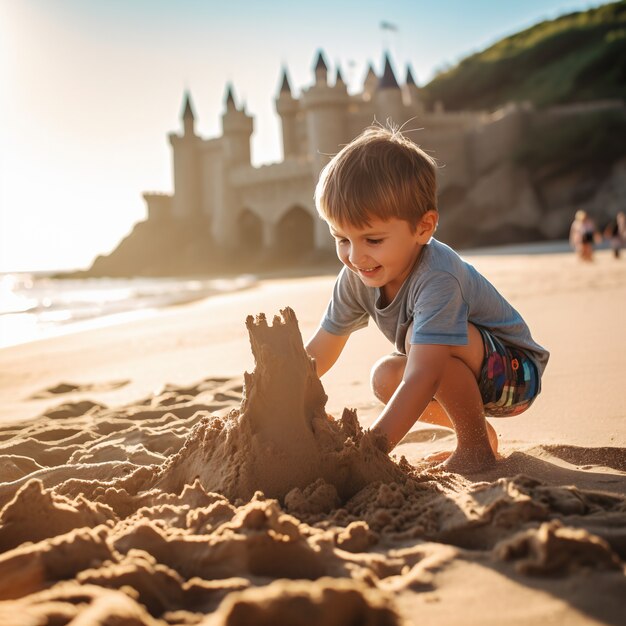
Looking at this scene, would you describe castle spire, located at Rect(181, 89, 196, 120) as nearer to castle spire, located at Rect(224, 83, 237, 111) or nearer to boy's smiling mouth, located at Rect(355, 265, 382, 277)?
castle spire, located at Rect(224, 83, 237, 111)

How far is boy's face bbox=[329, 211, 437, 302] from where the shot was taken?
2.15 meters

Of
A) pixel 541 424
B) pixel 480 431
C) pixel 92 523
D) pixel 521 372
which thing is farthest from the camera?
pixel 541 424

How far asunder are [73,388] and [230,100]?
1426 inches

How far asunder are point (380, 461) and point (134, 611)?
946mm

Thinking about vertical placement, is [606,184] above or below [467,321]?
above

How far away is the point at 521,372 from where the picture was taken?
2.48 meters

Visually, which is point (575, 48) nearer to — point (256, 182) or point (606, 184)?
point (606, 184)

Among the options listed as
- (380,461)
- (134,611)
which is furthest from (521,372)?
(134,611)

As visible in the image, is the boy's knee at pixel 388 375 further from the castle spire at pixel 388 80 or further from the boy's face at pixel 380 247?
the castle spire at pixel 388 80

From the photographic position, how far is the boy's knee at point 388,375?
244 cm

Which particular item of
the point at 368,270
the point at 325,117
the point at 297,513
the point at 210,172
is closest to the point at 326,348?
the point at 368,270

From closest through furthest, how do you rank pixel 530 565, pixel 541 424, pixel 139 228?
pixel 530 565
pixel 541 424
pixel 139 228

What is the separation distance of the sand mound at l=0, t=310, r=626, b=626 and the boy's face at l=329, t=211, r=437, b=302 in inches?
13.5

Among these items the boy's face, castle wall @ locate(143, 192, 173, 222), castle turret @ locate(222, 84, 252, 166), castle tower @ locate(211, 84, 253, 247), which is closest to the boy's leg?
the boy's face
